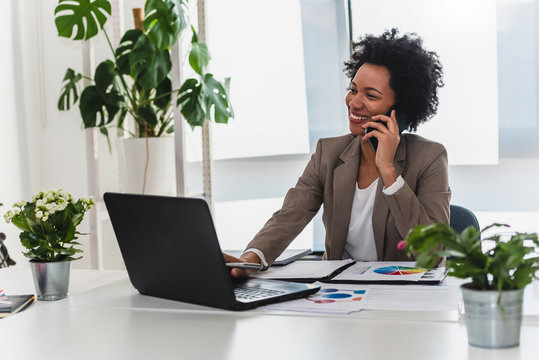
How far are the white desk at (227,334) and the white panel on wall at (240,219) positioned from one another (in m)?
2.37

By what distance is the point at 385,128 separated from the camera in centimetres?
218

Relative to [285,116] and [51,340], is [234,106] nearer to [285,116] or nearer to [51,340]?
[285,116]

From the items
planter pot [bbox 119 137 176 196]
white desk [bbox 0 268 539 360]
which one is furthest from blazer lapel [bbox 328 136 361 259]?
planter pot [bbox 119 137 176 196]

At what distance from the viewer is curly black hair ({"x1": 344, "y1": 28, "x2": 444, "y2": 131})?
2262 mm

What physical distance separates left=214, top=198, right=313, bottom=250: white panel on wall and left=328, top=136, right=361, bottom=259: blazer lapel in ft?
5.32

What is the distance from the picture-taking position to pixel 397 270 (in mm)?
1718

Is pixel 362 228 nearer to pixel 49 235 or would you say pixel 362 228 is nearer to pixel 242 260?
pixel 242 260

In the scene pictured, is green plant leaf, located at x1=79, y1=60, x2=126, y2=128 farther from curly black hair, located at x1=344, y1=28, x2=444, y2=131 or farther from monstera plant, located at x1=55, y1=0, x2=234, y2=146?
curly black hair, located at x1=344, y1=28, x2=444, y2=131

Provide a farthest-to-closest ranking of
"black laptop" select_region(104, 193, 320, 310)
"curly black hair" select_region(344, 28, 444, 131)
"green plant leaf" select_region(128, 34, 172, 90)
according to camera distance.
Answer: "green plant leaf" select_region(128, 34, 172, 90) < "curly black hair" select_region(344, 28, 444, 131) < "black laptop" select_region(104, 193, 320, 310)

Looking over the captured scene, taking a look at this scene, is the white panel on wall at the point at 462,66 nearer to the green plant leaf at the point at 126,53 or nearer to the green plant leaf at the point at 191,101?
the green plant leaf at the point at 191,101

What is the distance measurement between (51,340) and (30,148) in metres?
2.99

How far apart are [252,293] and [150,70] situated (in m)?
1.98

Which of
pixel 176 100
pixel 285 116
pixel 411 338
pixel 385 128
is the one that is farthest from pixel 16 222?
pixel 285 116

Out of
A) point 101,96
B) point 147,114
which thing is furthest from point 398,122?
point 101,96
